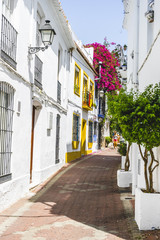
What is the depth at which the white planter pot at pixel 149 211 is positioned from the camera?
16.5 ft

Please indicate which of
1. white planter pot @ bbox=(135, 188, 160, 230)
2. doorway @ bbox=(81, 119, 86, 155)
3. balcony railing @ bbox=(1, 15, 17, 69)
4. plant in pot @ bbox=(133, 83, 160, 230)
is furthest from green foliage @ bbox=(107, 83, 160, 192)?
doorway @ bbox=(81, 119, 86, 155)

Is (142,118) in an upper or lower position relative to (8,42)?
lower

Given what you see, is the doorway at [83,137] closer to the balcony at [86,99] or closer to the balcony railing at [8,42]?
the balcony at [86,99]

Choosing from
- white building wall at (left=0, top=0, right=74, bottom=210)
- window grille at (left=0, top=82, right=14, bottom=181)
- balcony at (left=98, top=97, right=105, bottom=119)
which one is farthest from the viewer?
balcony at (left=98, top=97, right=105, bottom=119)

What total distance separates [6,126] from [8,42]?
1.96 m

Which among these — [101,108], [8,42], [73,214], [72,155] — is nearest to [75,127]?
[72,155]

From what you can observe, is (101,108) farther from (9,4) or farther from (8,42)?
(8,42)

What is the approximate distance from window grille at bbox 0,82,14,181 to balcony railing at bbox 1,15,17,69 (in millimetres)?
616

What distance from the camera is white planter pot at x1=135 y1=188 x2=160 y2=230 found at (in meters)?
5.03

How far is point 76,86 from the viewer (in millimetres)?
17188

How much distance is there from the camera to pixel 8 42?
6.82 metres

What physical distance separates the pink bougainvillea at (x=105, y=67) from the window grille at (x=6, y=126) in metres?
16.5

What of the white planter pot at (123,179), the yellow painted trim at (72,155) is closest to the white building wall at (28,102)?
the white planter pot at (123,179)

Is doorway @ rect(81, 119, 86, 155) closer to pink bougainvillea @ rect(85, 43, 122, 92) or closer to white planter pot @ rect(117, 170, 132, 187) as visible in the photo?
pink bougainvillea @ rect(85, 43, 122, 92)
